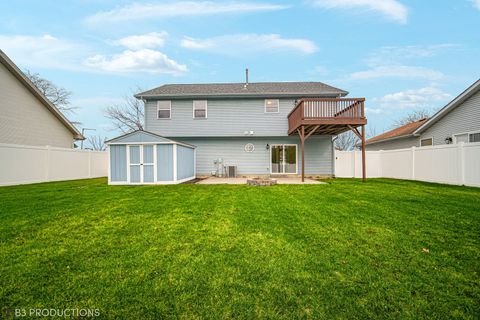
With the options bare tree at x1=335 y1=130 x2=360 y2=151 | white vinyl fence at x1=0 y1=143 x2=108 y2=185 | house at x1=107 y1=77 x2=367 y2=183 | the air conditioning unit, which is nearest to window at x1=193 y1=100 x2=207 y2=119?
house at x1=107 y1=77 x2=367 y2=183

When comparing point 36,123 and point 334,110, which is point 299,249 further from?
point 36,123

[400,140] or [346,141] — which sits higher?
[346,141]

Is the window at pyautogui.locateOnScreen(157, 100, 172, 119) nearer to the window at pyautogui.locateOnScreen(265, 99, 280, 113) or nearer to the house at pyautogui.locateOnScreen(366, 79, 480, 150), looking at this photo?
the window at pyautogui.locateOnScreen(265, 99, 280, 113)

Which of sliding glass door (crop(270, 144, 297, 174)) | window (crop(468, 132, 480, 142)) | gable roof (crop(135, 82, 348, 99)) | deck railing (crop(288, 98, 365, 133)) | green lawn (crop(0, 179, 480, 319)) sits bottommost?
green lawn (crop(0, 179, 480, 319))

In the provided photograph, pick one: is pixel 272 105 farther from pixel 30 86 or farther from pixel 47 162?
pixel 30 86

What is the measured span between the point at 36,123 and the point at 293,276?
1652 cm

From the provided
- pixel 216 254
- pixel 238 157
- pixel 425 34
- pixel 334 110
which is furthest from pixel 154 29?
pixel 425 34

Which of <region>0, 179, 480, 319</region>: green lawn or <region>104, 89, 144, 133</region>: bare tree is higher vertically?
<region>104, 89, 144, 133</region>: bare tree

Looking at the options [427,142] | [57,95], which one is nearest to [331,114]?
[427,142]

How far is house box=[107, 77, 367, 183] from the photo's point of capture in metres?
14.0

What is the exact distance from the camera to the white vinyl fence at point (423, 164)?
848 centimetres

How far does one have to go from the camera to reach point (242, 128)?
14164mm

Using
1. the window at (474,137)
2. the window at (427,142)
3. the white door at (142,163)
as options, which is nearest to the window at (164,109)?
the white door at (142,163)

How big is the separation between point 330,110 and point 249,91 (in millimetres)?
4957
